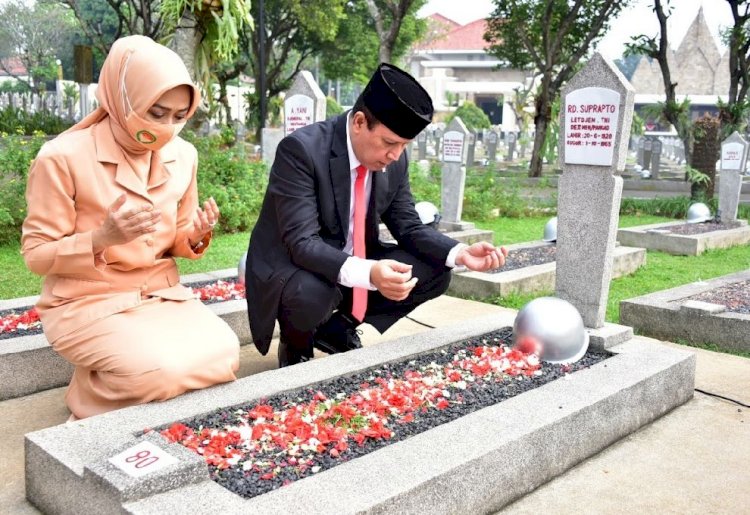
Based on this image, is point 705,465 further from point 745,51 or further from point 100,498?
point 745,51

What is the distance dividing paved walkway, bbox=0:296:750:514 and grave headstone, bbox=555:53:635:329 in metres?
0.88

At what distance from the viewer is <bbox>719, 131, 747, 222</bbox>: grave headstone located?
38.1ft

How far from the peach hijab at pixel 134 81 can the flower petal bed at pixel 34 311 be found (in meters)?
A: 1.16

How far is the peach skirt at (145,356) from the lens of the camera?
10.8 feet

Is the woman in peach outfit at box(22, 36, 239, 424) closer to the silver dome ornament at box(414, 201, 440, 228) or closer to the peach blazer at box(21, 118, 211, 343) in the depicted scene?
the peach blazer at box(21, 118, 211, 343)

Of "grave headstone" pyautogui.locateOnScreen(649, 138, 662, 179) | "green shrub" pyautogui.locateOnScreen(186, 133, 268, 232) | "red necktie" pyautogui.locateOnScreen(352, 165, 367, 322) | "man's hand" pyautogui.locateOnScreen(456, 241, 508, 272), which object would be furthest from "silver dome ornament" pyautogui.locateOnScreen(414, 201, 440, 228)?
"grave headstone" pyautogui.locateOnScreen(649, 138, 662, 179)

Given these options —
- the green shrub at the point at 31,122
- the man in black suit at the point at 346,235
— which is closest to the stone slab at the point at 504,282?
the man in black suit at the point at 346,235

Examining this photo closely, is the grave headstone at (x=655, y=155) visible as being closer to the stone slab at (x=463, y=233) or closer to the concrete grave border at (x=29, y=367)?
the stone slab at (x=463, y=233)

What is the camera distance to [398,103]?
354cm

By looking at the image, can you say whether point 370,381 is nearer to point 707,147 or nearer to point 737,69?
point 707,147

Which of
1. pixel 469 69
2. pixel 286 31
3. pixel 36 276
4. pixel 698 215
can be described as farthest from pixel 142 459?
pixel 469 69

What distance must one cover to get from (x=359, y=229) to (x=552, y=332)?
115 cm

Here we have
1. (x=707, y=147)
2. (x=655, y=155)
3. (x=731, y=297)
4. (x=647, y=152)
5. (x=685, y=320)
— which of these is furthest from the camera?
(x=647, y=152)

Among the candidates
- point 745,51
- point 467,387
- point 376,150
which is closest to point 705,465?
point 467,387
